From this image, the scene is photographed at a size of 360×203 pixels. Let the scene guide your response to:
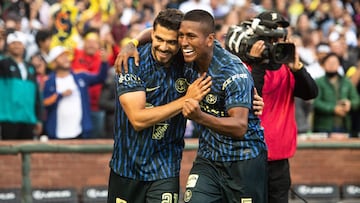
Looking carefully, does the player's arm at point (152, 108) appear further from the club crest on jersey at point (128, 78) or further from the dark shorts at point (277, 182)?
the dark shorts at point (277, 182)

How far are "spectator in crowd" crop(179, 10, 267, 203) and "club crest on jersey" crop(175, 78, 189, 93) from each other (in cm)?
15

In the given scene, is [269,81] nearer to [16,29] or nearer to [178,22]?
[178,22]

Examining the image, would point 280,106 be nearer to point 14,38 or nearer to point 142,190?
point 142,190

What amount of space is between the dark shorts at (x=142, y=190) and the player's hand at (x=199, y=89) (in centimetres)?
96

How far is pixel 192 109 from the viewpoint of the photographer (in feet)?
24.6

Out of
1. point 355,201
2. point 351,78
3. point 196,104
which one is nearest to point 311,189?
point 355,201

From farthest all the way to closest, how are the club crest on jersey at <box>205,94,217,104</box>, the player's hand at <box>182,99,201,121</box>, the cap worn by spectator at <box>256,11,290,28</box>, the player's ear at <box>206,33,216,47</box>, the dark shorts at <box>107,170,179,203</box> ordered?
the cap worn by spectator at <box>256,11,290,28</box>
the dark shorts at <box>107,170,179,203</box>
the club crest on jersey at <box>205,94,217,104</box>
the player's ear at <box>206,33,216,47</box>
the player's hand at <box>182,99,201,121</box>

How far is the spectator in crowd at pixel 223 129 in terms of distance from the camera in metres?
7.91

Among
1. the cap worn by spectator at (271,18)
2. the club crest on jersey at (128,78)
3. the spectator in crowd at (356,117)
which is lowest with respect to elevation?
the spectator in crowd at (356,117)

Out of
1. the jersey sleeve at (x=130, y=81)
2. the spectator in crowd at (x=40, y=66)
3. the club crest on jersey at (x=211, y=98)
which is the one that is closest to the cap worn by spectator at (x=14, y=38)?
the spectator in crowd at (x=40, y=66)

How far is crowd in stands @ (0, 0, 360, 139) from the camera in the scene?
1345 cm

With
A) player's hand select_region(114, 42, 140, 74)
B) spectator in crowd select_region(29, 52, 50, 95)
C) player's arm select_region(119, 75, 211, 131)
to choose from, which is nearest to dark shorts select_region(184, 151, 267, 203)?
player's arm select_region(119, 75, 211, 131)

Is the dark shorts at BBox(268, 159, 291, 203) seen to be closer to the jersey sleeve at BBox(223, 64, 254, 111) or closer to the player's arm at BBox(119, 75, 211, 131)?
the jersey sleeve at BBox(223, 64, 254, 111)

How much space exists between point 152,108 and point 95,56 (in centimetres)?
701
